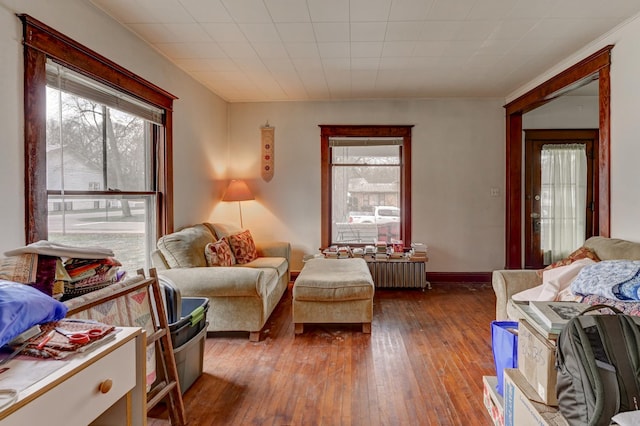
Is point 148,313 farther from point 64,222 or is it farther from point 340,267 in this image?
point 340,267

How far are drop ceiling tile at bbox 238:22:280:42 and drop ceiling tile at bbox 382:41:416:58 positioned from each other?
0.95 m

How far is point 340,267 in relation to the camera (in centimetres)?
375

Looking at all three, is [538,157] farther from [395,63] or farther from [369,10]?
[369,10]

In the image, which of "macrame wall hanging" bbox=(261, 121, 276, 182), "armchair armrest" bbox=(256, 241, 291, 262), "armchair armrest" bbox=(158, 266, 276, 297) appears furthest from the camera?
"macrame wall hanging" bbox=(261, 121, 276, 182)

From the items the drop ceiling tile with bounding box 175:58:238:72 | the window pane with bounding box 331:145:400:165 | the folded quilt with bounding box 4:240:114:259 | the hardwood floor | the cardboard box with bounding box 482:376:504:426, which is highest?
the drop ceiling tile with bounding box 175:58:238:72

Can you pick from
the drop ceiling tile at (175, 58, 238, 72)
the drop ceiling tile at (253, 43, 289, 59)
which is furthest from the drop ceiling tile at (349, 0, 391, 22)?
the drop ceiling tile at (175, 58, 238, 72)

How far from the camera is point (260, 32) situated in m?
2.90

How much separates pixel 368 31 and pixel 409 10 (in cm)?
42

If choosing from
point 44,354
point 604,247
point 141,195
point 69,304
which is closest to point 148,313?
point 69,304

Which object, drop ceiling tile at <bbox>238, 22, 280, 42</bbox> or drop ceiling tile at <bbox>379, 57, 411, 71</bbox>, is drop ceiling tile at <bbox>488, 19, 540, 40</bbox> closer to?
drop ceiling tile at <bbox>379, 57, 411, 71</bbox>

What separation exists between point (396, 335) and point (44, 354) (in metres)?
2.64

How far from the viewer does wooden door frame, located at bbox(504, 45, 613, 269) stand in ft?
9.91

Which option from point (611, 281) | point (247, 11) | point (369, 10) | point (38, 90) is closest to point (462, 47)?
point (369, 10)

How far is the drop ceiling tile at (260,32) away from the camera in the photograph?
2783 mm
